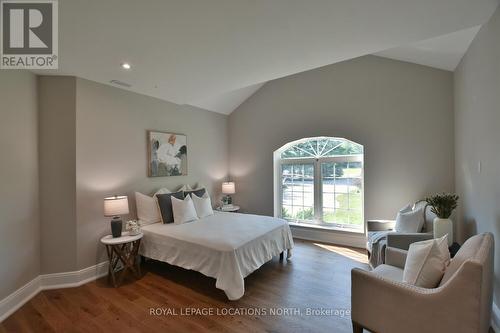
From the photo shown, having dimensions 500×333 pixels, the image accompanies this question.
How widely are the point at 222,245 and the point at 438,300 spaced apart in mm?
1894

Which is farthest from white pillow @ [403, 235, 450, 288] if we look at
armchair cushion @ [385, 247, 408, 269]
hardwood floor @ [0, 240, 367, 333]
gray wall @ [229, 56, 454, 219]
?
gray wall @ [229, 56, 454, 219]

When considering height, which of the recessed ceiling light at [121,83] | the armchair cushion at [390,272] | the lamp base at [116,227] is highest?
the recessed ceiling light at [121,83]

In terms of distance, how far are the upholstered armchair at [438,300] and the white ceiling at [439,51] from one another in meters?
2.06

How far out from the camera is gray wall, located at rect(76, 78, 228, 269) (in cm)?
301

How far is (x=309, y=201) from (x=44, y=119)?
443 centimetres

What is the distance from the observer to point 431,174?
353 centimetres

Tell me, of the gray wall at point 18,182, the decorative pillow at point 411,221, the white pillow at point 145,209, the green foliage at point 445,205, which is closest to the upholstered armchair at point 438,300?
the green foliage at point 445,205

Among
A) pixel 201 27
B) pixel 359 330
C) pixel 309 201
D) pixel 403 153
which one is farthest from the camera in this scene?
pixel 309 201

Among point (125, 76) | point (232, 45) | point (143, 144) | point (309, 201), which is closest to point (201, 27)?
point (232, 45)

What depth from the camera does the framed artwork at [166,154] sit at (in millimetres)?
3874

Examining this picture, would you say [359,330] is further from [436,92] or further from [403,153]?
[436,92]

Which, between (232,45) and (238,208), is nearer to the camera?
(232,45)

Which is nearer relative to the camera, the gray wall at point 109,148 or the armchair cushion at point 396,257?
the armchair cushion at point 396,257

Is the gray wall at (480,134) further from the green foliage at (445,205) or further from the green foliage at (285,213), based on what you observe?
the green foliage at (285,213)
